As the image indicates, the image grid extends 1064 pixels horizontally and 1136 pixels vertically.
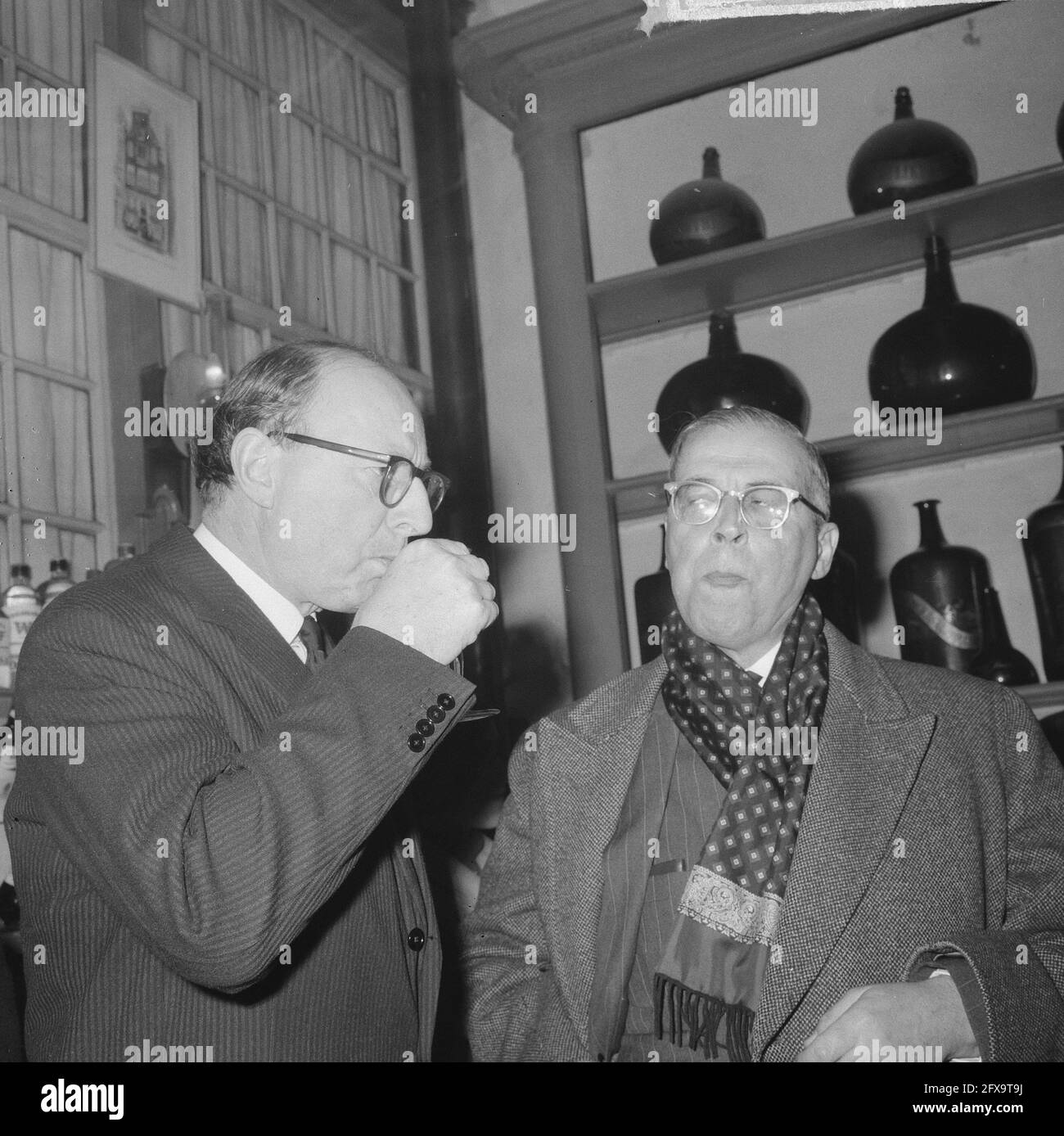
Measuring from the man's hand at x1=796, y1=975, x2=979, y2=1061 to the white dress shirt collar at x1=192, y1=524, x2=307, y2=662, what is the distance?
0.74 m

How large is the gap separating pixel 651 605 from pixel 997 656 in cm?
88

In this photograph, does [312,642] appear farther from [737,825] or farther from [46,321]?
[46,321]

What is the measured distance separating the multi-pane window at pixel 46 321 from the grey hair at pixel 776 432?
4.67 ft

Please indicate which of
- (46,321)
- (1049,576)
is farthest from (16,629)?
(1049,576)

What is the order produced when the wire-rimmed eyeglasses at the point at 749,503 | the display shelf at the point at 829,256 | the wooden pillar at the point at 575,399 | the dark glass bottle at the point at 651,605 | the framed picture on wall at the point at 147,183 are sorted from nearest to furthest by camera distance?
the wire-rimmed eyeglasses at the point at 749,503 < the framed picture on wall at the point at 147,183 < the display shelf at the point at 829,256 < the dark glass bottle at the point at 651,605 < the wooden pillar at the point at 575,399

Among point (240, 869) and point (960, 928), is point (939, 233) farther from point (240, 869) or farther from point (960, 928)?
point (240, 869)

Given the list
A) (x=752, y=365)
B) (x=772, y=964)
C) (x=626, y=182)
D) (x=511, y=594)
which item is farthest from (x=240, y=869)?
(x=626, y=182)

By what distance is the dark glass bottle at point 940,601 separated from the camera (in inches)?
116

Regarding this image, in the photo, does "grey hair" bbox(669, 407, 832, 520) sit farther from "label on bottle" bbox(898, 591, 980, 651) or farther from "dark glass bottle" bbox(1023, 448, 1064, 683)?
"dark glass bottle" bbox(1023, 448, 1064, 683)

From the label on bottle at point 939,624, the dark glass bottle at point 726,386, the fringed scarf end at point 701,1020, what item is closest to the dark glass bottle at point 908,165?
the dark glass bottle at point 726,386

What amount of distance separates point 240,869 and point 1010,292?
2.92 m

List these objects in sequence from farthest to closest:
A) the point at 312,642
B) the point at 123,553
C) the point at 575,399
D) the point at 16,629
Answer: the point at 575,399
the point at 123,553
the point at 16,629
the point at 312,642

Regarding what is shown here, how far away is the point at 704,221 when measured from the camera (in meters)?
3.31

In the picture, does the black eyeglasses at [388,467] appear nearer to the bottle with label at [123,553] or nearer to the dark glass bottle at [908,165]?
the bottle with label at [123,553]
